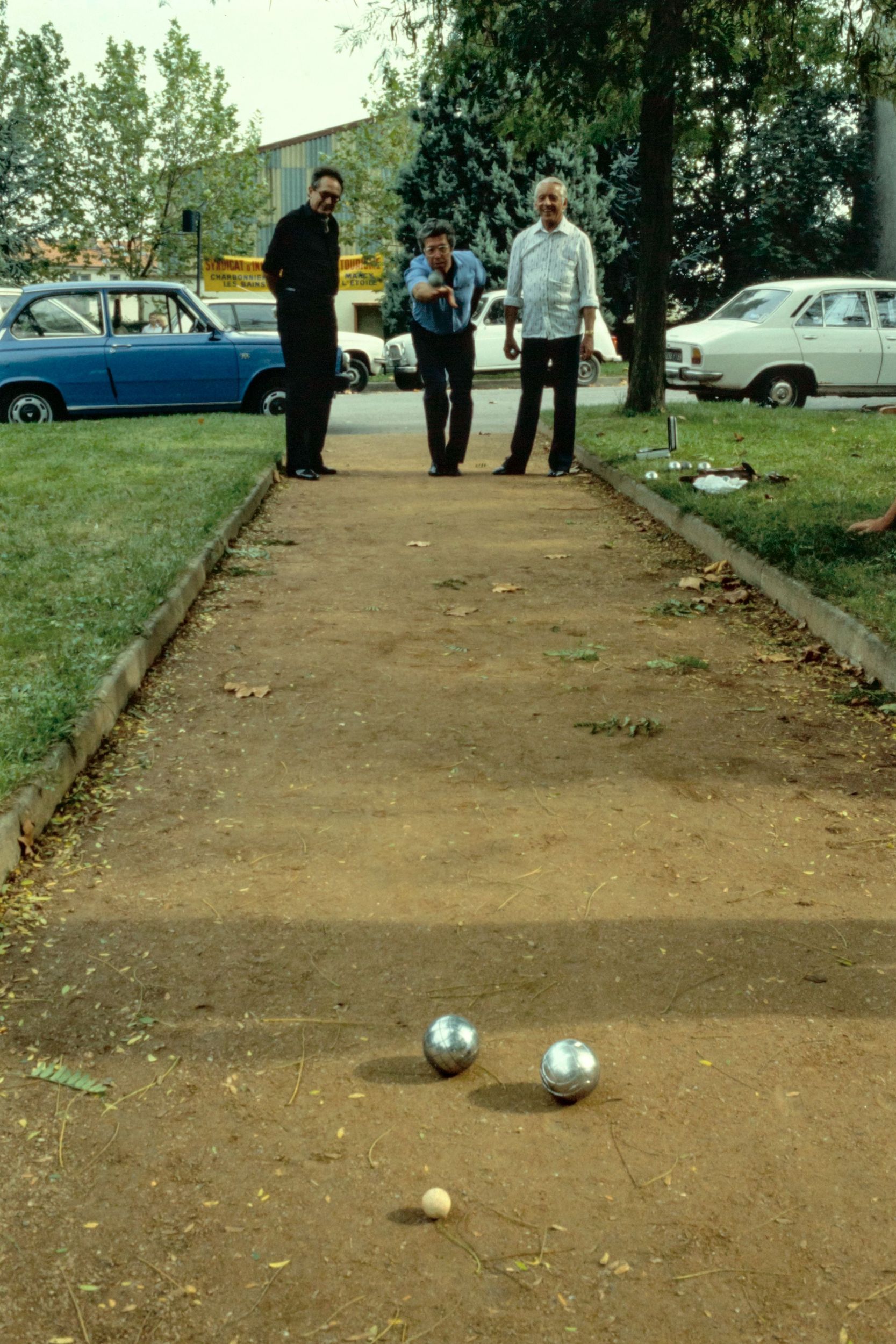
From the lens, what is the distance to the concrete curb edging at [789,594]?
→ 536cm

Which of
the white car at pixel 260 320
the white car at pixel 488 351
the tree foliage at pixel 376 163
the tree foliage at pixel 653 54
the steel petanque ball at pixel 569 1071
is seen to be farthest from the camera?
the tree foliage at pixel 376 163

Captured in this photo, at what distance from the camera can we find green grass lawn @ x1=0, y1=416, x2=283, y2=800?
185 inches

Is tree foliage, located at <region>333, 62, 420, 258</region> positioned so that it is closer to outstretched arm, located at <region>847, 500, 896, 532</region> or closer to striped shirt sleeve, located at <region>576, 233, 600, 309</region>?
striped shirt sleeve, located at <region>576, 233, 600, 309</region>

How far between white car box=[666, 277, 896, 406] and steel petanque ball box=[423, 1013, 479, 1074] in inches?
616

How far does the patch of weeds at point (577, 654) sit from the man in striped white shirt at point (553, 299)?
16.0 ft

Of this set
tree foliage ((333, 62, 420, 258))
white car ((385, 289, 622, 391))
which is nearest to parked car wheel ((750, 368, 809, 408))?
white car ((385, 289, 622, 391))

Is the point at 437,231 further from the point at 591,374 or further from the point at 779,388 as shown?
the point at 591,374

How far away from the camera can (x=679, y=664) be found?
18.8 ft

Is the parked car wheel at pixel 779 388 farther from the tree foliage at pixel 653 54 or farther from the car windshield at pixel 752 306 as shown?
the tree foliage at pixel 653 54

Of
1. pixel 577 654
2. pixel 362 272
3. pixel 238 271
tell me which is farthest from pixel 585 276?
pixel 362 272

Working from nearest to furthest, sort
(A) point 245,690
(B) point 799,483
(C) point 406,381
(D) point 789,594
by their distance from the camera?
(A) point 245,690 < (D) point 789,594 < (B) point 799,483 < (C) point 406,381

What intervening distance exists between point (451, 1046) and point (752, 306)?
17.1 metres

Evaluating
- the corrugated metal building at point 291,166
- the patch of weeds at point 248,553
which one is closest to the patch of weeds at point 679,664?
the patch of weeds at point 248,553

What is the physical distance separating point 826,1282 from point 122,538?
6417 millimetres
